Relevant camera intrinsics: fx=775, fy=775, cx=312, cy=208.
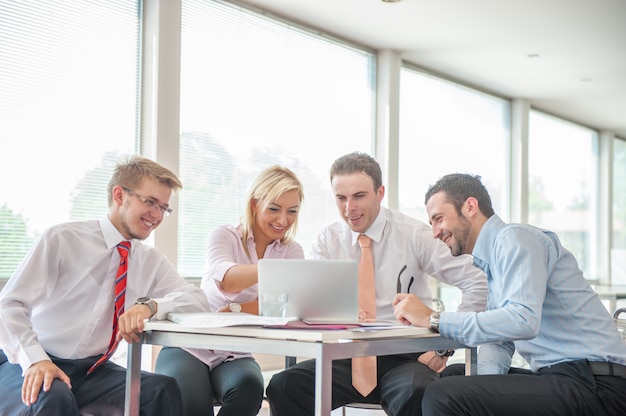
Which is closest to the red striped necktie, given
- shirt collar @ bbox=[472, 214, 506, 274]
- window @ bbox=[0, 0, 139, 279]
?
shirt collar @ bbox=[472, 214, 506, 274]

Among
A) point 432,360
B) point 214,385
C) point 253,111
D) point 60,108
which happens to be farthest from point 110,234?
point 253,111

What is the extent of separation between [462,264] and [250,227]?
2.92ft

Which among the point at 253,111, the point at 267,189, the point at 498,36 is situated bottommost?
the point at 267,189

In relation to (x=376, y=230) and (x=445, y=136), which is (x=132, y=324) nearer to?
(x=376, y=230)

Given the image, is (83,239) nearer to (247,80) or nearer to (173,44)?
(173,44)

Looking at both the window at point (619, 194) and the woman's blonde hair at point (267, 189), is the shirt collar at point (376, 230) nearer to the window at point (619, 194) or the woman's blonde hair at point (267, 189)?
the woman's blonde hair at point (267, 189)

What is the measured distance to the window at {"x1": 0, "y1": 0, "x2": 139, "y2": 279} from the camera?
445 cm

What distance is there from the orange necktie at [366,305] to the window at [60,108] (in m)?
2.34

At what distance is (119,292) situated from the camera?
2629 millimetres

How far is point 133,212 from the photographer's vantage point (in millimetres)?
2732

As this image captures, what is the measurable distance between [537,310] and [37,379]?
1441 millimetres

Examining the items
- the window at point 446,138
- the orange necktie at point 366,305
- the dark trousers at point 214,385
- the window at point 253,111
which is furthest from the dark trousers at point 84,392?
the window at point 446,138

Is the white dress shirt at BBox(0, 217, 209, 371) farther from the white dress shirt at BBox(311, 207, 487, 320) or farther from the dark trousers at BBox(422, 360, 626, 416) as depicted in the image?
the dark trousers at BBox(422, 360, 626, 416)

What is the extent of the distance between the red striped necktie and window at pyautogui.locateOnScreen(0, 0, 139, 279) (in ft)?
6.66
